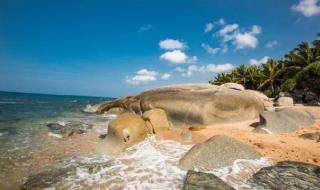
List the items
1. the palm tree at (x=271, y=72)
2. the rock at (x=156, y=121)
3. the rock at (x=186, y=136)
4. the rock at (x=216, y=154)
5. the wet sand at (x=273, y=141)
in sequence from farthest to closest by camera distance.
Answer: the palm tree at (x=271, y=72) < the rock at (x=156, y=121) < the rock at (x=186, y=136) < the wet sand at (x=273, y=141) < the rock at (x=216, y=154)

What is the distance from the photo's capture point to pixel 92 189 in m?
6.52

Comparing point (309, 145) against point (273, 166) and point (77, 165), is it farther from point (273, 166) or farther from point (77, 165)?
point (77, 165)

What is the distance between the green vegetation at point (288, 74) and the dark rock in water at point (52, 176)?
→ 107 feet

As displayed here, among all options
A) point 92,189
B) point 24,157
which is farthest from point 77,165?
point 24,157

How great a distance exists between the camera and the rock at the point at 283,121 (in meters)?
12.9

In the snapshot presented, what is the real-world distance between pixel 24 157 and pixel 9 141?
3868mm

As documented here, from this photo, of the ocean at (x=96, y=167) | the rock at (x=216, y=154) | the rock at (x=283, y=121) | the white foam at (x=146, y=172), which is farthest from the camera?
A: the rock at (x=283, y=121)

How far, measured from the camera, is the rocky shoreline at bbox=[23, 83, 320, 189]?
706cm

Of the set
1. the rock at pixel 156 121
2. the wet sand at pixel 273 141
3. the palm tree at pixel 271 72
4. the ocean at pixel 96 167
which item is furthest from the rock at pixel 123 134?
the palm tree at pixel 271 72

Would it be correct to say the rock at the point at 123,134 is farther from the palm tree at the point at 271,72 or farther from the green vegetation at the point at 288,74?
the palm tree at the point at 271,72

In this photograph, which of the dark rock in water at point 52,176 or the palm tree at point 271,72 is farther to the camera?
the palm tree at point 271,72

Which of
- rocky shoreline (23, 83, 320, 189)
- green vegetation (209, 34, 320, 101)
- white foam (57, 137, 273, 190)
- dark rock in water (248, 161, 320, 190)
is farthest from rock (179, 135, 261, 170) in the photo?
green vegetation (209, 34, 320, 101)

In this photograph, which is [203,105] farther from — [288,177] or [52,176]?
[52,176]

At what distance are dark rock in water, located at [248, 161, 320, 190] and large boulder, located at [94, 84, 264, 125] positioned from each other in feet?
25.4
